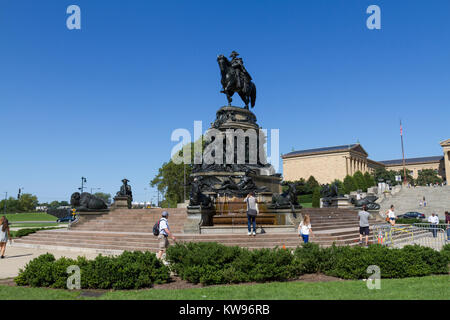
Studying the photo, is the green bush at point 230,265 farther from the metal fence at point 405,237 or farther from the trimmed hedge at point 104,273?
the metal fence at point 405,237

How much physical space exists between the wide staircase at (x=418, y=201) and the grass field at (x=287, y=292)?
168 ft

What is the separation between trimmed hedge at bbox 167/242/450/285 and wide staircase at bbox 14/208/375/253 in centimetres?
353

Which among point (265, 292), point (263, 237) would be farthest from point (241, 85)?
point (265, 292)

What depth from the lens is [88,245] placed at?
16766 millimetres

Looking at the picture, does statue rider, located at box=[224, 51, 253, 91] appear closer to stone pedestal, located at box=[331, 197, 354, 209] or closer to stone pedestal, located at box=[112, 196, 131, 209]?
stone pedestal, located at box=[112, 196, 131, 209]

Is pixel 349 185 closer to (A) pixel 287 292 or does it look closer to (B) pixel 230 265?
(B) pixel 230 265

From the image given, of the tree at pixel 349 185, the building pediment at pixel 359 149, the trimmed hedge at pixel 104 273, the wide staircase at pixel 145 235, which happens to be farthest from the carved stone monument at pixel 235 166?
the building pediment at pixel 359 149

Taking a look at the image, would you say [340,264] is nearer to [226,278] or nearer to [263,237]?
[226,278]

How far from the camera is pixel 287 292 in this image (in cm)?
740

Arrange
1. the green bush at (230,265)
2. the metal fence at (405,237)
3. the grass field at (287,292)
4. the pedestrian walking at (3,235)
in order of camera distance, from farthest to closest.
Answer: the metal fence at (405,237)
the pedestrian walking at (3,235)
the green bush at (230,265)
the grass field at (287,292)

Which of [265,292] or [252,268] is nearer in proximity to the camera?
[265,292]

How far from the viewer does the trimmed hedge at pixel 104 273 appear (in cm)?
818

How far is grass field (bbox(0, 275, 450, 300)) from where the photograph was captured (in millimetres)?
6921
